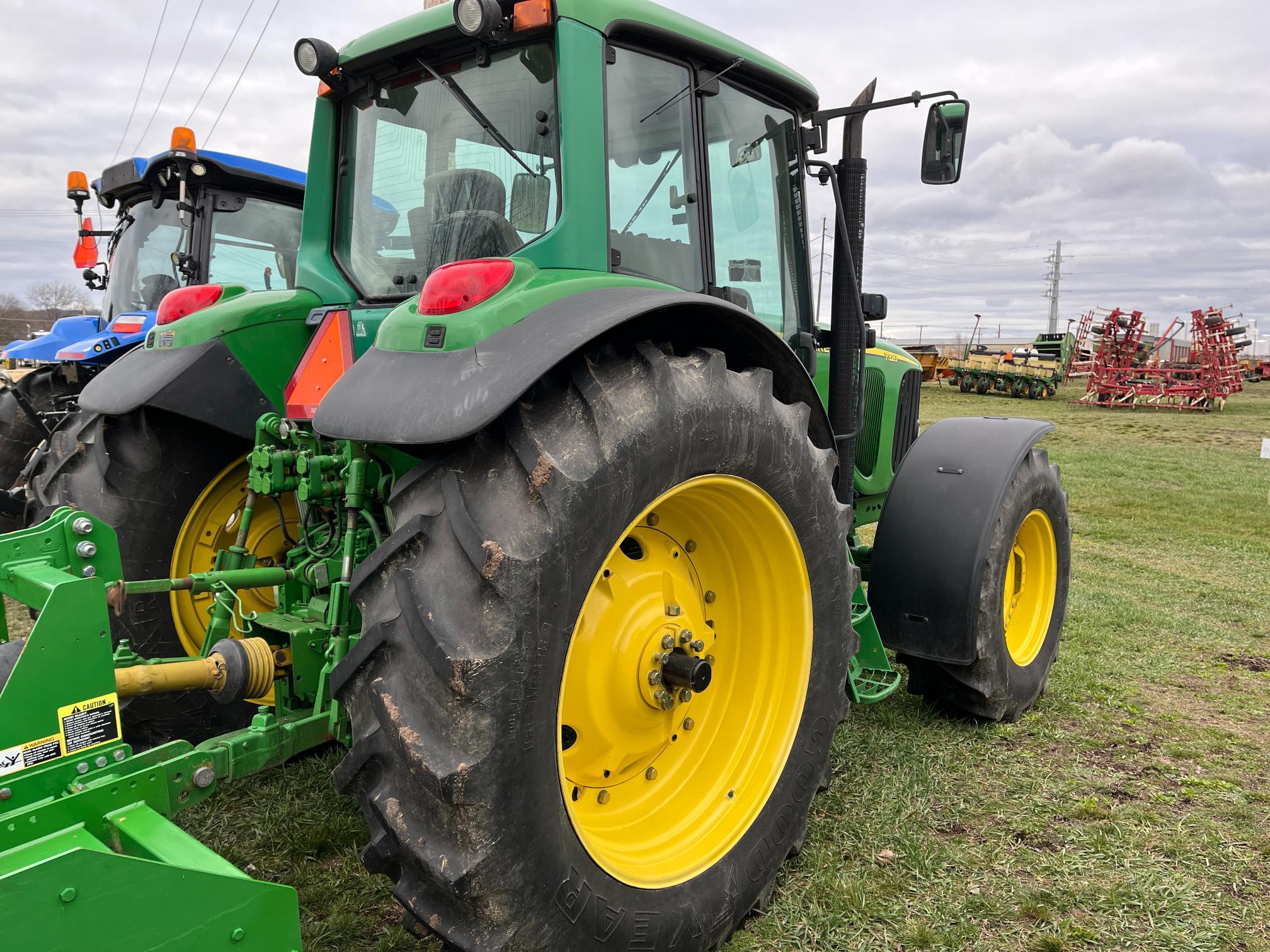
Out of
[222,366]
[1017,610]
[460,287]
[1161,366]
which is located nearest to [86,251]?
[222,366]

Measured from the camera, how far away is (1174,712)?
406 cm

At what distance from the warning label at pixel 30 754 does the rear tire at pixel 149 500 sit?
4.80 ft

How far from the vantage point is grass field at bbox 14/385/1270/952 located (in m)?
2.48

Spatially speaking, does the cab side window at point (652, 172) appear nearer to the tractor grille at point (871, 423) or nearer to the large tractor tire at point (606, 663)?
the large tractor tire at point (606, 663)

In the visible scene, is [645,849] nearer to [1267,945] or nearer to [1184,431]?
[1267,945]

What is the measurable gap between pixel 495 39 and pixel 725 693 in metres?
1.97

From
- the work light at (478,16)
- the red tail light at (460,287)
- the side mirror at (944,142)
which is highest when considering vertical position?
the work light at (478,16)

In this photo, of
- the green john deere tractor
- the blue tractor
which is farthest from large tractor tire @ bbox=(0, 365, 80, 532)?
the green john deere tractor

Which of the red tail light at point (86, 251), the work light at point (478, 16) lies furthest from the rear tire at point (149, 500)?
the red tail light at point (86, 251)

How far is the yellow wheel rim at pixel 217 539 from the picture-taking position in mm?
3266

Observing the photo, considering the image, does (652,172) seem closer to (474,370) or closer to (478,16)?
(478,16)

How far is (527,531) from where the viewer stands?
183 cm

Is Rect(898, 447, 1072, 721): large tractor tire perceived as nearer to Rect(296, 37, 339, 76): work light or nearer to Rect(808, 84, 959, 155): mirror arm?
Rect(808, 84, 959, 155): mirror arm

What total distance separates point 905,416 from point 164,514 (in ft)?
11.1
